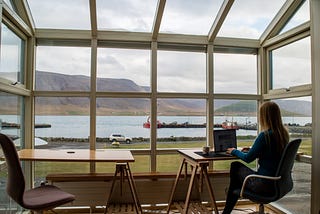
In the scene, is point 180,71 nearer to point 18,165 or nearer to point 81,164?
point 81,164

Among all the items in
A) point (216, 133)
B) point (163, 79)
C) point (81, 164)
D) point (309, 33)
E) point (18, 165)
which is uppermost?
point (309, 33)

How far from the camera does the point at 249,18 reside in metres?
3.78

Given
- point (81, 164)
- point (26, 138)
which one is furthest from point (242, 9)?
point (26, 138)

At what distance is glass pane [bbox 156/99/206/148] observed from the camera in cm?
397

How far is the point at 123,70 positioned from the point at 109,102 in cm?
50

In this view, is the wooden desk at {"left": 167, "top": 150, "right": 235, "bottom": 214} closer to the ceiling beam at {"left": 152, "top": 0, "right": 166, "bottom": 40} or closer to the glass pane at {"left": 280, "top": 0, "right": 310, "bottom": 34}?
Answer: the ceiling beam at {"left": 152, "top": 0, "right": 166, "bottom": 40}

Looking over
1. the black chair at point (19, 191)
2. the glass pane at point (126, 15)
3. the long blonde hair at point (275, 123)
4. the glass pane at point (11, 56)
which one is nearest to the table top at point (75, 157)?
the black chair at point (19, 191)

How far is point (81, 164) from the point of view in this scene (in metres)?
3.80

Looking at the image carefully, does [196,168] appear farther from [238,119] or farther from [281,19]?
[281,19]

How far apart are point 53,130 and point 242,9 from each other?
121 inches

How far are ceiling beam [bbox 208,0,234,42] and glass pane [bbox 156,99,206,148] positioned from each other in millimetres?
966

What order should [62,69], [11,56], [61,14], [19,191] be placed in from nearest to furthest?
[19,191], [11,56], [61,14], [62,69]

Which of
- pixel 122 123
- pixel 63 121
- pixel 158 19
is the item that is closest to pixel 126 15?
pixel 158 19

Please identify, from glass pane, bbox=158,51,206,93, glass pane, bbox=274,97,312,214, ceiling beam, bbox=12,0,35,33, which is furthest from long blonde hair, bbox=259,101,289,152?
ceiling beam, bbox=12,0,35,33
